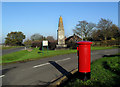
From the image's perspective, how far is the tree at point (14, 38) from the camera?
3060 inches

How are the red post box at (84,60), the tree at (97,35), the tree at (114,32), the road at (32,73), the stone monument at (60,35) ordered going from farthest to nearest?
1. the tree at (97,35)
2. the tree at (114,32)
3. the stone monument at (60,35)
4. the road at (32,73)
5. the red post box at (84,60)

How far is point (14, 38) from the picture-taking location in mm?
80125

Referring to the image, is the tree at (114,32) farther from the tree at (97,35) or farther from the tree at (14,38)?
the tree at (14,38)

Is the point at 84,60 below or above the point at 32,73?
above

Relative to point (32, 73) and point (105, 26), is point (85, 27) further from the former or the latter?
point (32, 73)

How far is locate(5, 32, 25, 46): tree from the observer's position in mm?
77713

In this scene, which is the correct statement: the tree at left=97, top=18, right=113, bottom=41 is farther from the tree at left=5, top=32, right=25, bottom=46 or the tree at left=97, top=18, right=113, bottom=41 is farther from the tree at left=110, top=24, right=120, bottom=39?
the tree at left=5, top=32, right=25, bottom=46

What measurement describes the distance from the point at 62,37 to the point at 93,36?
37.5 meters

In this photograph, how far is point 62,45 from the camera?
32531mm

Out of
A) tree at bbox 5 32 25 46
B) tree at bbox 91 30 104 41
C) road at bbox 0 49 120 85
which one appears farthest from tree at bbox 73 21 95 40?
road at bbox 0 49 120 85

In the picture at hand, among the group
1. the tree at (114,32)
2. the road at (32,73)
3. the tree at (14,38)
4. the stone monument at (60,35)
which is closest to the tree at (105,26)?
the tree at (114,32)

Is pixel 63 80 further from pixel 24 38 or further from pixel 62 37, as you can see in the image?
pixel 24 38

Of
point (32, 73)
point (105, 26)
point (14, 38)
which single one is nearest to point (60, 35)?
point (32, 73)

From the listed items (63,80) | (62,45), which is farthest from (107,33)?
(63,80)
